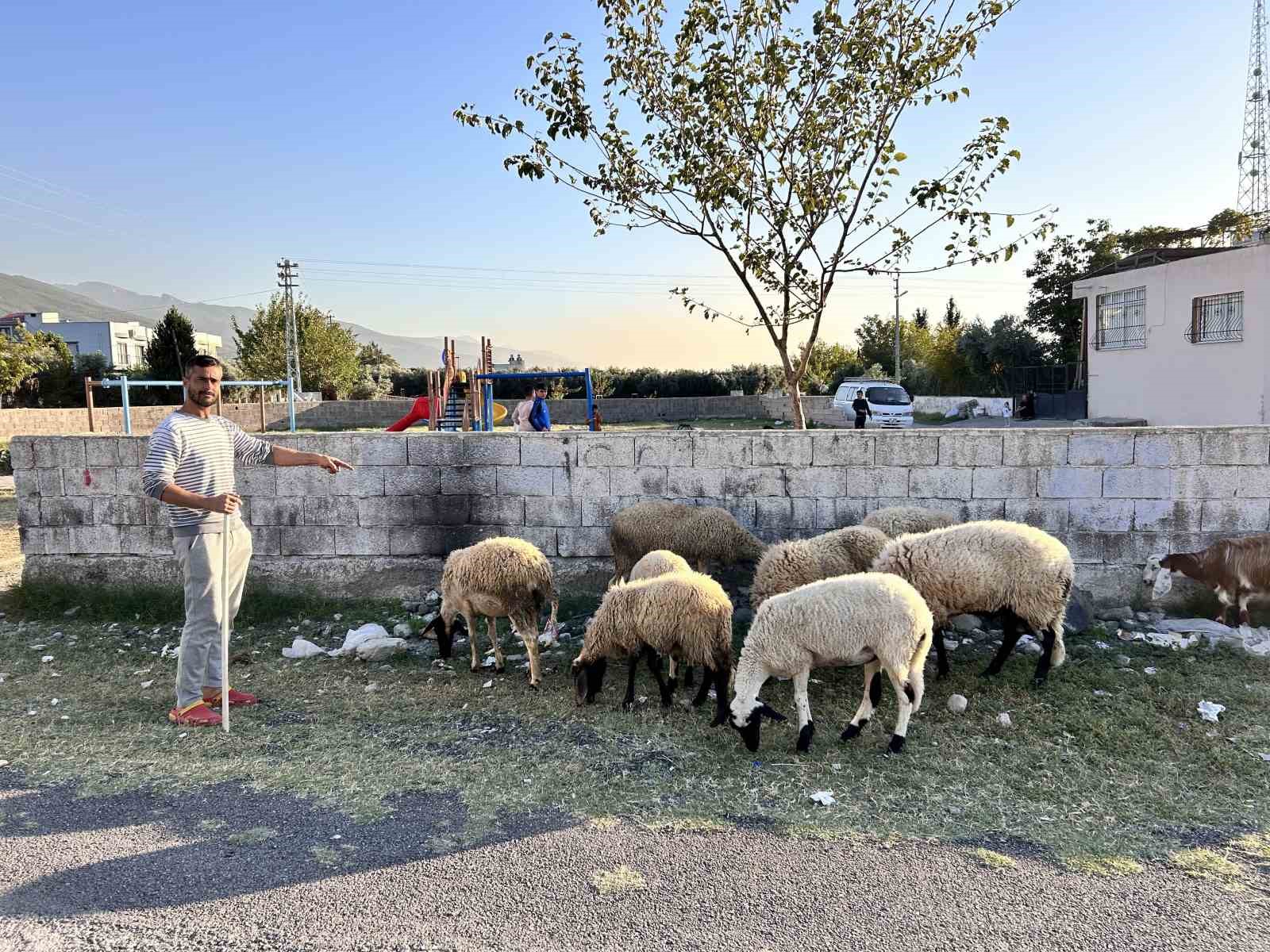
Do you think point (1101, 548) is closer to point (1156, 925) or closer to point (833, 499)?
point (833, 499)

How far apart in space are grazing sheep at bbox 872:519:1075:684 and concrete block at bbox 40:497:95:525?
7.58 meters

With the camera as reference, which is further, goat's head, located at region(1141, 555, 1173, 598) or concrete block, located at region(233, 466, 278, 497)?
concrete block, located at region(233, 466, 278, 497)

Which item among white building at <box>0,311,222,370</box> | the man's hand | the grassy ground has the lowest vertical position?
the grassy ground

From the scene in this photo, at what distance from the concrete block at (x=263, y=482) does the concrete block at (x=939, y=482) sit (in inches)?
227

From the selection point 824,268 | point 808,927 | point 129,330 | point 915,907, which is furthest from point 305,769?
point 129,330

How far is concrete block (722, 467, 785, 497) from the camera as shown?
24.9 feet

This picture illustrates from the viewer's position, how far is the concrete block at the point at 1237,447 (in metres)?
7.05

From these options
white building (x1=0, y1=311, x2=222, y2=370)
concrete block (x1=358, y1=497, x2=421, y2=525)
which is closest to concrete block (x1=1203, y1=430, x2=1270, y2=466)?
concrete block (x1=358, y1=497, x2=421, y2=525)

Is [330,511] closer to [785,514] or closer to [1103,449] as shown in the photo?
[785,514]

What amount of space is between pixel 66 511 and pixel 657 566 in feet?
20.1

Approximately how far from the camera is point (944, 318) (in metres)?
64.1

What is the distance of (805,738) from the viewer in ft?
15.5

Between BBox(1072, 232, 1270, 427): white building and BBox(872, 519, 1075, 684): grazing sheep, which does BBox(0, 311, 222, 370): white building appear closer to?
BBox(1072, 232, 1270, 427): white building

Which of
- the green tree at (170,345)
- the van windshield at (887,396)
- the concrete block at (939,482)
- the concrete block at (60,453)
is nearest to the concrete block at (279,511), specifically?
the concrete block at (60,453)
